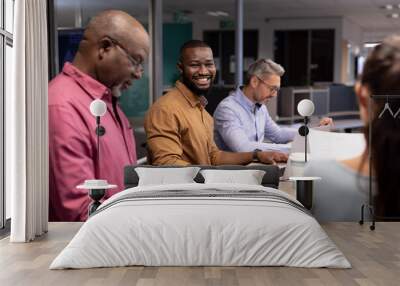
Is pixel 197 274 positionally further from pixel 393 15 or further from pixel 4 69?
pixel 393 15

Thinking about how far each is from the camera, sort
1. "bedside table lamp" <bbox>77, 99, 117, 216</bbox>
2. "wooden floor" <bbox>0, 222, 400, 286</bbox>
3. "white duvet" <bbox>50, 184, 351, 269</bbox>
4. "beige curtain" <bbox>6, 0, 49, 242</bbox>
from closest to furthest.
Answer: "wooden floor" <bbox>0, 222, 400, 286</bbox>, "white duvet" <bbox>50, 184, 351, 269</bbox>, "beige curtain" <bbox>6, 0, 49, 242</bbox>, "bedside table lamp" <bbox>77, 99, 117, 216</bbox>

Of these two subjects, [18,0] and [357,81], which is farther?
[357,81]

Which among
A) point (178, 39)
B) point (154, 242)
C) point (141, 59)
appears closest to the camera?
point (154, 242)

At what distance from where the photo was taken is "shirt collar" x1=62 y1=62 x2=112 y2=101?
5.67 m

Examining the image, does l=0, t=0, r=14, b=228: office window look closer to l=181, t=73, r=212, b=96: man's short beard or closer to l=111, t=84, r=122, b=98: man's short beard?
l=111, t=84, r=122, b=98: man's short beard

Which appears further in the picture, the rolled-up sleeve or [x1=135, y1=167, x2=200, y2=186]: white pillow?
the rolled-up sleeve

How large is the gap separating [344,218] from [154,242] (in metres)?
2.30

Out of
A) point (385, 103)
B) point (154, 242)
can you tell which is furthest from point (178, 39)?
point (154, 242)

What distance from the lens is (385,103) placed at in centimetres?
585

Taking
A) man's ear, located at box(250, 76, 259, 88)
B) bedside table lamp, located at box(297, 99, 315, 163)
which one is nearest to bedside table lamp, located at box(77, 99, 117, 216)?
man's ear, located at box(250, 76, 259, 88)

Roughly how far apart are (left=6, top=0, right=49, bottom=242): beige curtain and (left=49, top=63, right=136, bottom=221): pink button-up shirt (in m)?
0.34

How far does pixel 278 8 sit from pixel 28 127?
4.87 metres

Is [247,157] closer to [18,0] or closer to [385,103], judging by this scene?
[385,103]

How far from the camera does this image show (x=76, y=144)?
5.47 m
